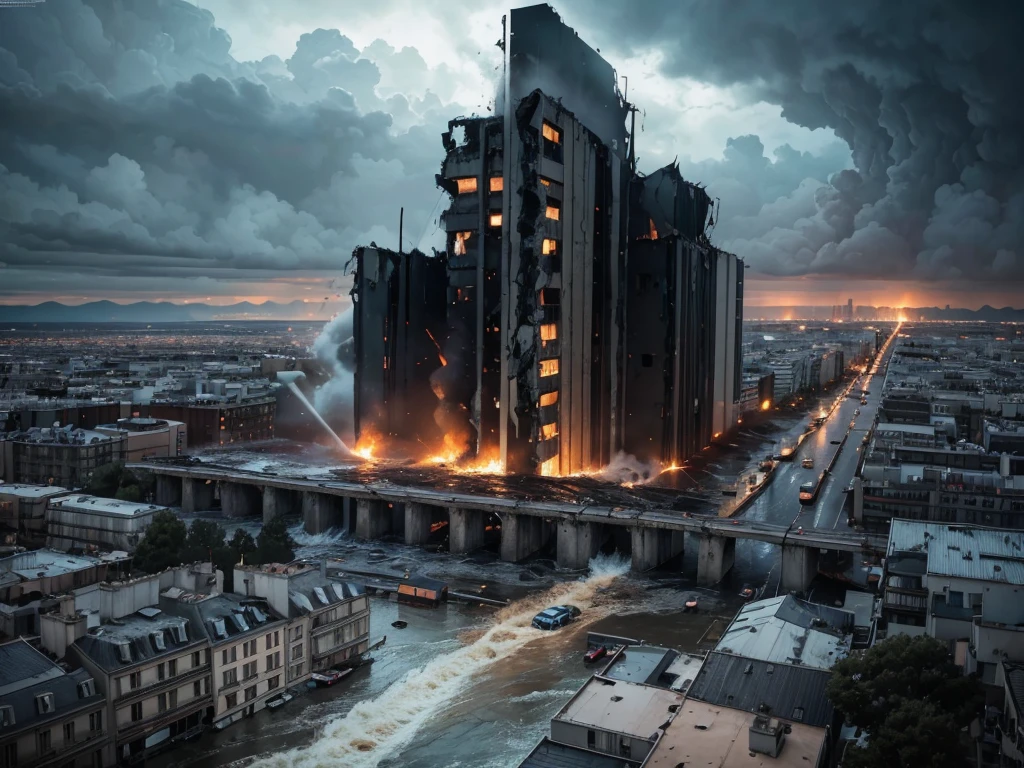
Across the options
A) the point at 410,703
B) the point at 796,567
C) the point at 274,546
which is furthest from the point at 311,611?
the point at 796,567

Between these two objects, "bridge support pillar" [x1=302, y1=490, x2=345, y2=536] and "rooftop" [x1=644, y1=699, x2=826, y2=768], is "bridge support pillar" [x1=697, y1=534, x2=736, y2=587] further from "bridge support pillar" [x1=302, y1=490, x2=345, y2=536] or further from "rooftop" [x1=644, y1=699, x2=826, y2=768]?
"bridge support pillar" [x1=302, y1=490, x2=345, y2=536]

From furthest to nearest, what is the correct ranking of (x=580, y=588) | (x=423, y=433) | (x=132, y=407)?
(x=132, y=407), (x=423, y=433), (x=580, y=588)

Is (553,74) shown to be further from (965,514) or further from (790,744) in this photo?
(790,744)

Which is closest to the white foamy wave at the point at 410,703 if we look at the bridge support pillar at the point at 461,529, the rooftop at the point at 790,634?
the bridge support pillar at the point at 461,529

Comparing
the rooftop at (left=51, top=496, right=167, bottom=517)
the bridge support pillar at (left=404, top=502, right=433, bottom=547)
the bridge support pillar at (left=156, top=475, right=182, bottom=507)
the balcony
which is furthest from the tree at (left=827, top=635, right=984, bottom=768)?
the bridge support pillar at (left=156, top=475, right=182, bottom=507)

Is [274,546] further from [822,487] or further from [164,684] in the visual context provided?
[822,487]

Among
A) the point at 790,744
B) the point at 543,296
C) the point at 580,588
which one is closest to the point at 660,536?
the point at 580,588
